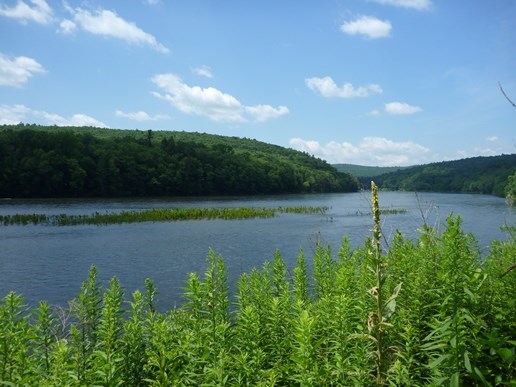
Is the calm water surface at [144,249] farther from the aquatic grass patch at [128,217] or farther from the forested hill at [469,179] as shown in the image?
the forested hill at [469,179]

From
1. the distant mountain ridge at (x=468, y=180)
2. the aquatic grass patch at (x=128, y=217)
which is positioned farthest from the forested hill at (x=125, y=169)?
the distant mountain ridge at (x=468, y=180)

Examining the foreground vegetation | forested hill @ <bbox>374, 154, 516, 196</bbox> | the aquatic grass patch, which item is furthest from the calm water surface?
forested hill @ <bbox>374, 154, 516, 196</bbox>

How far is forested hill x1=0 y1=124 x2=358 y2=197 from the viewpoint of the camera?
284 feet

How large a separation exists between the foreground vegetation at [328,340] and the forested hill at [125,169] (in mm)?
77322

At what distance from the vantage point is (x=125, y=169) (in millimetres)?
102812

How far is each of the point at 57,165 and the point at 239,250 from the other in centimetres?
7560

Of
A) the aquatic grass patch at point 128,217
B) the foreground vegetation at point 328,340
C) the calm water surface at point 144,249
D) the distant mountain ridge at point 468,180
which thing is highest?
the distant mountain ridge at point 468,180

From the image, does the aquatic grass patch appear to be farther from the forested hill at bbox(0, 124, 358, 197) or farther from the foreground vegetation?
the foreground vegetation

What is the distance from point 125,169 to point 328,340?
343 feet

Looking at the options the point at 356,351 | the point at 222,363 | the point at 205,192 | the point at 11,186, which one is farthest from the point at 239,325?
the point at 205,192

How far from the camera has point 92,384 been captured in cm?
365

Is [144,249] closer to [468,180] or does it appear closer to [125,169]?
[125,169]

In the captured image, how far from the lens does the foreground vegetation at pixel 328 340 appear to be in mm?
3275

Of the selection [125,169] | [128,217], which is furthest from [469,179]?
[128,217]
